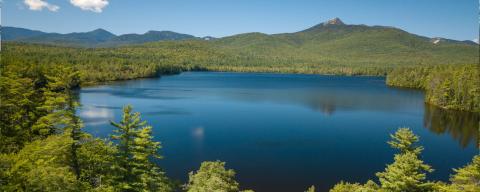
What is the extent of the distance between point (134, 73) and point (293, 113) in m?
119

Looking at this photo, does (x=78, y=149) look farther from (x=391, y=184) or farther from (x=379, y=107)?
(x=379, y=107)

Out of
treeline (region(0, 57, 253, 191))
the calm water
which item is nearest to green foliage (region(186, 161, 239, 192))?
treeline (region(0, 57, 253, 191))

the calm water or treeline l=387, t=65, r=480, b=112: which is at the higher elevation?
treeline l=387, t=65, r=480, b=112

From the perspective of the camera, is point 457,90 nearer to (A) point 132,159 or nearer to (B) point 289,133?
(B) point 289,133

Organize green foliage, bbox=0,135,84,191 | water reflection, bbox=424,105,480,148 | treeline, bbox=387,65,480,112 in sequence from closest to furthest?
1. green foliage, bbox=0,135,84,191
2. water reflection, bbox=424,105,480,148
3. treeline, bbox=387,65,480,112

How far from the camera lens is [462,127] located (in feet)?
242

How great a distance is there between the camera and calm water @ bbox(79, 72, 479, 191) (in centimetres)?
4462

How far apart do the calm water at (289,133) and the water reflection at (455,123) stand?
21 centimetres

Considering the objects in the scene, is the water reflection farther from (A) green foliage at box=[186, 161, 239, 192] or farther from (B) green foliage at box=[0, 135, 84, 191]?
(B) green foliage at box=[0, 135, 84, 191]

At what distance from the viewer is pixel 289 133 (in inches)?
2579

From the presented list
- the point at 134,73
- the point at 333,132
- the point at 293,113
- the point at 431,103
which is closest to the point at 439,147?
the point at 333,132

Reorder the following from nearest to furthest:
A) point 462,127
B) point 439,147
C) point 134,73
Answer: point 439,147, point 462,127, point 134,73

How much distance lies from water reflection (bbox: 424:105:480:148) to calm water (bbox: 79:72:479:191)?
206mm

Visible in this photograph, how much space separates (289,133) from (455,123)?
127ft
